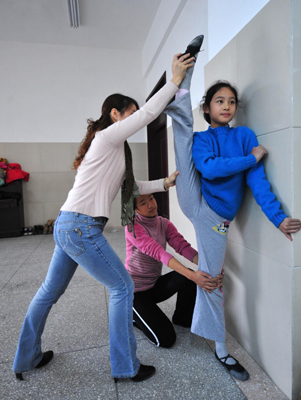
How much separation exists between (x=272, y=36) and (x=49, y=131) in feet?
13.3

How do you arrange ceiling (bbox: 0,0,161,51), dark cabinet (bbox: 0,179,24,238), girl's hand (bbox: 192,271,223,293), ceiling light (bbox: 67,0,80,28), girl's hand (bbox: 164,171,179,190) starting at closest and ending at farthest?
girl's hand (bbox: 192,271,223,293) → girl's hand (bbox: 164,171,179,190) → ceiling light (bbox: 67,0,80,28) → ceiling (bbox: 0,0,161,51) → dark cabinet (bbox: 0,179,24,238)

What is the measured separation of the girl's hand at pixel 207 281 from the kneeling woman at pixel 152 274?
23 centimetres

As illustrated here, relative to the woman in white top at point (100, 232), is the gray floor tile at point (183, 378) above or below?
below

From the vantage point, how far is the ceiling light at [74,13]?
316 cm

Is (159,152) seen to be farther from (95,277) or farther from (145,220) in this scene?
(95,277)

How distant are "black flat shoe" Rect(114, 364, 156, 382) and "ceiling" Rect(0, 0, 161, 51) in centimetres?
379

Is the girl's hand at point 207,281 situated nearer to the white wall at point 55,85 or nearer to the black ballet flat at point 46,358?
the black ballet flat at point 46,358

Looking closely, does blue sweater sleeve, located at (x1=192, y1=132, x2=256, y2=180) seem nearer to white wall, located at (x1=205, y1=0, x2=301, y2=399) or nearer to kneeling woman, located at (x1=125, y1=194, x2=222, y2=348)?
white wall, located at (x1=205, y1=0, x2=301, y2=399)

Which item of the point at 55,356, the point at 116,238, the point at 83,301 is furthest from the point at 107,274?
the point at 116,238

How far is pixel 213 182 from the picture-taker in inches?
47.9

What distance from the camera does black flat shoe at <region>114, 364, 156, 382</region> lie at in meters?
1.14

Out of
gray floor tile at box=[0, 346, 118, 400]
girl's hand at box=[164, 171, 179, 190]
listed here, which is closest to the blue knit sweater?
girl's hand at box=[164, 171, 179, 190]

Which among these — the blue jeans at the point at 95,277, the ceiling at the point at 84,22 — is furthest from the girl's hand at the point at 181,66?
the ceiling at the point at 84,22

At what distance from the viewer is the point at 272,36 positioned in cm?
105
